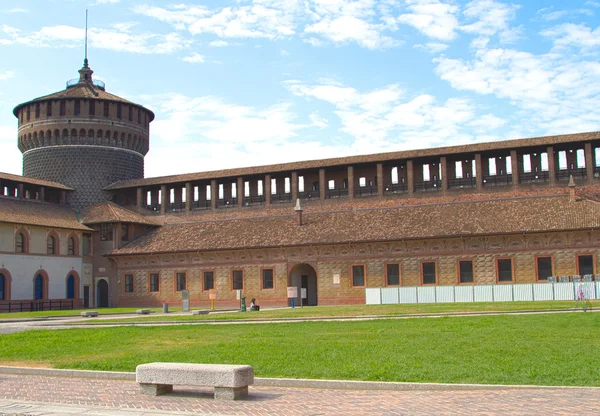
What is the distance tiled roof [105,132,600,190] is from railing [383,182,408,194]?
2204 millimetres

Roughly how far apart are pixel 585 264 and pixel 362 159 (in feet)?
54.6

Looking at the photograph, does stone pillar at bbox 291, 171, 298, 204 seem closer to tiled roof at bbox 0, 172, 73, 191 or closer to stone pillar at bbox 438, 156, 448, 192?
stone pillar at bbox 438, 156, 448, 192

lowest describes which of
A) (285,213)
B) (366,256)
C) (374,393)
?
(374,393)

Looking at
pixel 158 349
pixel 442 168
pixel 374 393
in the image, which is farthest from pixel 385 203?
pixel 374 393

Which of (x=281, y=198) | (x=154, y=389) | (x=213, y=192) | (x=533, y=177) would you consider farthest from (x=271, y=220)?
(x=154, y=389)

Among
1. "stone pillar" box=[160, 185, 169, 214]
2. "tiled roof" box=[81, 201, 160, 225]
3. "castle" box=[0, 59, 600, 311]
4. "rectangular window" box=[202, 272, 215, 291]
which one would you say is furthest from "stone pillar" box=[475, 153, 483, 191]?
"tiled roof" box=[81, 201, 160, 225]

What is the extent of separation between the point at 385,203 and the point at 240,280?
11.5 meters

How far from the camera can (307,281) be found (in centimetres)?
5000

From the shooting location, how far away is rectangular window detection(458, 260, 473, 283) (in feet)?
140

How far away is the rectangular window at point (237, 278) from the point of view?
49.3m

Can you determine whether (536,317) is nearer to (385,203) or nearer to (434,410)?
(434,410)

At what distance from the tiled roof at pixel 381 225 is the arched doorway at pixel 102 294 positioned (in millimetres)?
3926

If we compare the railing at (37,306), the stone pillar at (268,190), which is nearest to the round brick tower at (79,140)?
the railing at (37,306)

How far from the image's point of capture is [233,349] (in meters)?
17.1
